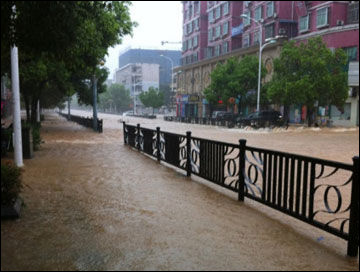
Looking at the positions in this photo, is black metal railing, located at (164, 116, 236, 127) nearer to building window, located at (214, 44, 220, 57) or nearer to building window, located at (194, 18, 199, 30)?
building window, located at (214, 44, 220, 57)

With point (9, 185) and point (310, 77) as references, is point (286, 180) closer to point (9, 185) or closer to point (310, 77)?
point (9, 185)

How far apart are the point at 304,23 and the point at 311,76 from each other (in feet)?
41.4

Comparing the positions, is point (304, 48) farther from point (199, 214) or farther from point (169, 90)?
point (169, 90)

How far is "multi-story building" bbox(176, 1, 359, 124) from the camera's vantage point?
3644 centimetres

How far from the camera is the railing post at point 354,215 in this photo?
4367mm

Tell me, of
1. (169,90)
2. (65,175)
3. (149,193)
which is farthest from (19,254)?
(169,90)

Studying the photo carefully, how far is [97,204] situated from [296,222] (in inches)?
130

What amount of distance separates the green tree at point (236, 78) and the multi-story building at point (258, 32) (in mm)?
5655

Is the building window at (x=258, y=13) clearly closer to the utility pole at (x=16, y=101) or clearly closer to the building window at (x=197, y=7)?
the building window at (x=197, y=7)

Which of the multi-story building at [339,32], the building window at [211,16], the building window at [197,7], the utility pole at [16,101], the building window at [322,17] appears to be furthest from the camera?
the building window at [197,7]

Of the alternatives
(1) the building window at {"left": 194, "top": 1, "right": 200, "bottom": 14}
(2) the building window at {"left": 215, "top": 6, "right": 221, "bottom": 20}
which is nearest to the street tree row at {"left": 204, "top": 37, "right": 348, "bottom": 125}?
(2) the building window at {"left": 215, "top": 6, "right": 221, "bottom": 20}

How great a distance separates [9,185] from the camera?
18.0 ft

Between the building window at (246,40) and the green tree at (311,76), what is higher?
the building window at (246,40)

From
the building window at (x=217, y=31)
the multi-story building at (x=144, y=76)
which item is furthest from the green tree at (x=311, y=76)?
the multi-story building at (x=144, y=76)
